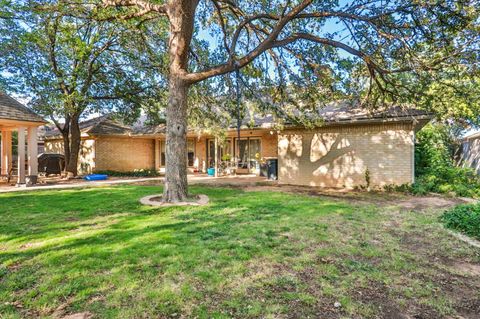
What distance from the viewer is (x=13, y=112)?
12.4 metres

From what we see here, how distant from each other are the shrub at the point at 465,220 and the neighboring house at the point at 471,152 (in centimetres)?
1430

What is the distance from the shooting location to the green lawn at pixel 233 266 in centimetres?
276

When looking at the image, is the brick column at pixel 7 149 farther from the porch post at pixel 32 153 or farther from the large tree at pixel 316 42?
the large tree at pixel 316 42

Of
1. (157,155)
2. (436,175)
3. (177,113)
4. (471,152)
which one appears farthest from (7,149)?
(471,152)

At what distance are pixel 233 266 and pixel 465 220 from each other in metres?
5.04

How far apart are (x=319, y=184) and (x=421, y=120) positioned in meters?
4.55

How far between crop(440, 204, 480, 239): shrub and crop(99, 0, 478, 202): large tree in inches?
132

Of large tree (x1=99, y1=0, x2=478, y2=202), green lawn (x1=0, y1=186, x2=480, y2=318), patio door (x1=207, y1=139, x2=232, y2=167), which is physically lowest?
green lawn (x1=0, y1=186, x2=480, y2=318)

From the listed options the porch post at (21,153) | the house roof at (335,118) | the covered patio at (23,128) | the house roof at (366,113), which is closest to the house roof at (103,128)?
the house roof at (335,118)

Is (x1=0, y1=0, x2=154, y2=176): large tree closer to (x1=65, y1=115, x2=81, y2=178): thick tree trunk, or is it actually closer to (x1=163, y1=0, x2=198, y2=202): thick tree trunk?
(x1=65, y1=115, x2=81, y2=178): thick tree trunk

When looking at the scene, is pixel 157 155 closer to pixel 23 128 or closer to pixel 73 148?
pixel 73 148

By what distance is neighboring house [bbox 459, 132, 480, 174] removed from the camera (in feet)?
60.0

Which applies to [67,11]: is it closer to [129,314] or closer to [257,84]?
[257,84]

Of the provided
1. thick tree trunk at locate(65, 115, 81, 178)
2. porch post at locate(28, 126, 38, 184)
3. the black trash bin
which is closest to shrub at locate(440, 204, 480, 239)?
the black trash bin
